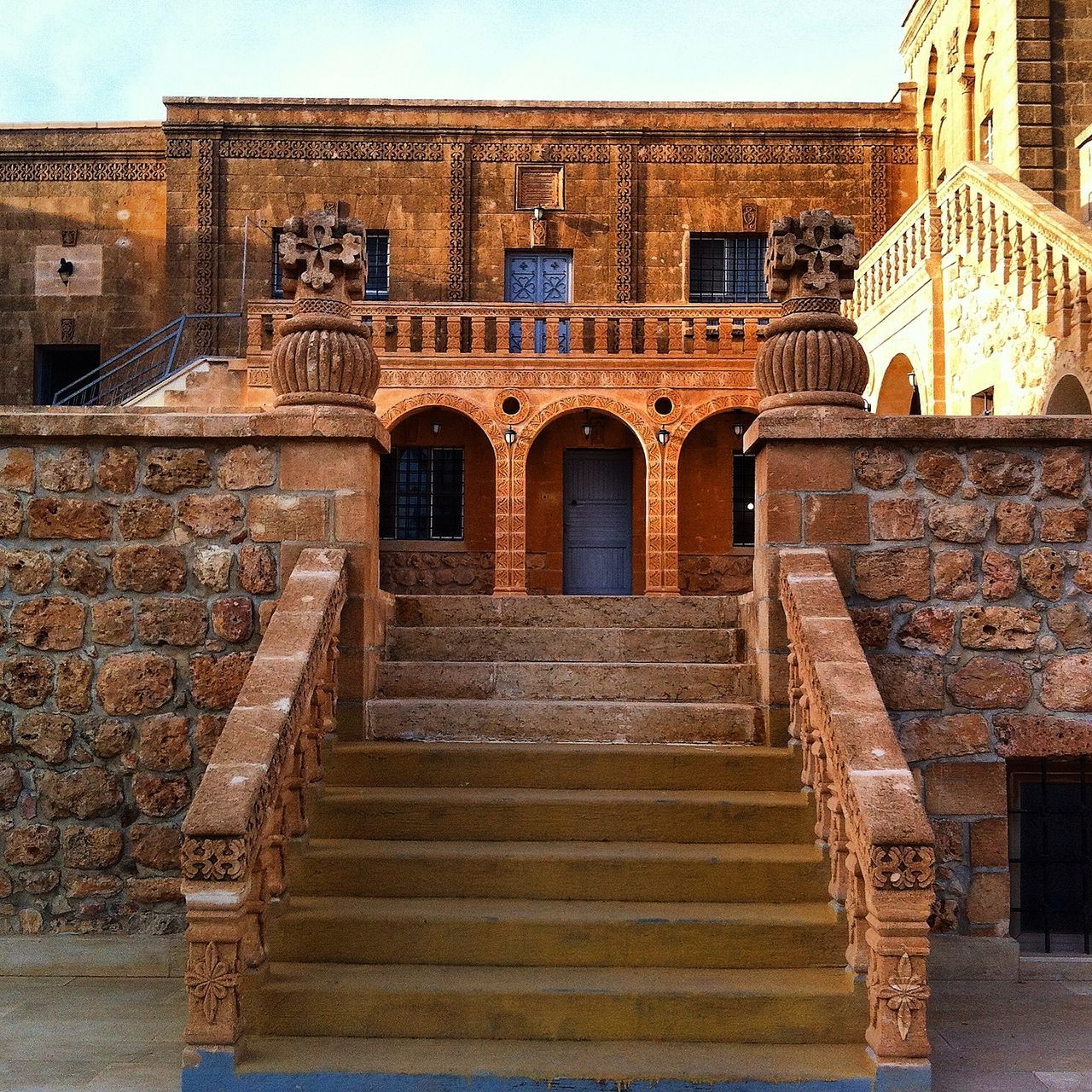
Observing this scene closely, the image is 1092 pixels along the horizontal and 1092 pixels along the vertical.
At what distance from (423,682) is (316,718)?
1.05 m

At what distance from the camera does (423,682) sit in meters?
6.06

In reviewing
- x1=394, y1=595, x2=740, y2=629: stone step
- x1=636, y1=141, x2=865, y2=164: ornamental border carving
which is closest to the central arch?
x1=636, y1=141, x2=865, y2=164: ornamental border carving

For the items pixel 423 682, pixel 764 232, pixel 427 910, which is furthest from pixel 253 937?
pixel 764 232

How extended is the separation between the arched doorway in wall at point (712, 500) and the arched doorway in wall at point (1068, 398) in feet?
19.5

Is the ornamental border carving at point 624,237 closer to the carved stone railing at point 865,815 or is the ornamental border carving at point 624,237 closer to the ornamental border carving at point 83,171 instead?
the ornamental border carving at point 83,171

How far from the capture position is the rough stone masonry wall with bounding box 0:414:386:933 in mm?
5559

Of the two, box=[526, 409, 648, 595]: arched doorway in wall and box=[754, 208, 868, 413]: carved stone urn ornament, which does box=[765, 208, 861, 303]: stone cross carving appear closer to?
box=[754, 208, 868, 413]: carved stone urn ornament

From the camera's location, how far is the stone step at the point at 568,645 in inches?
249

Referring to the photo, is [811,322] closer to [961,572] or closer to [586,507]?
[961,572]

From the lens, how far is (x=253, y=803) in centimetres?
402

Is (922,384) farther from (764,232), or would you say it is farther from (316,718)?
(316,718)

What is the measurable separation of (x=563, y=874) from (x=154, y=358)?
16108 millimetres

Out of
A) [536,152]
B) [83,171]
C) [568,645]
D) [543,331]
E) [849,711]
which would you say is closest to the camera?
[849,711]

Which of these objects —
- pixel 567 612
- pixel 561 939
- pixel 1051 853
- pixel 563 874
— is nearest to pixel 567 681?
pixel 567 612
